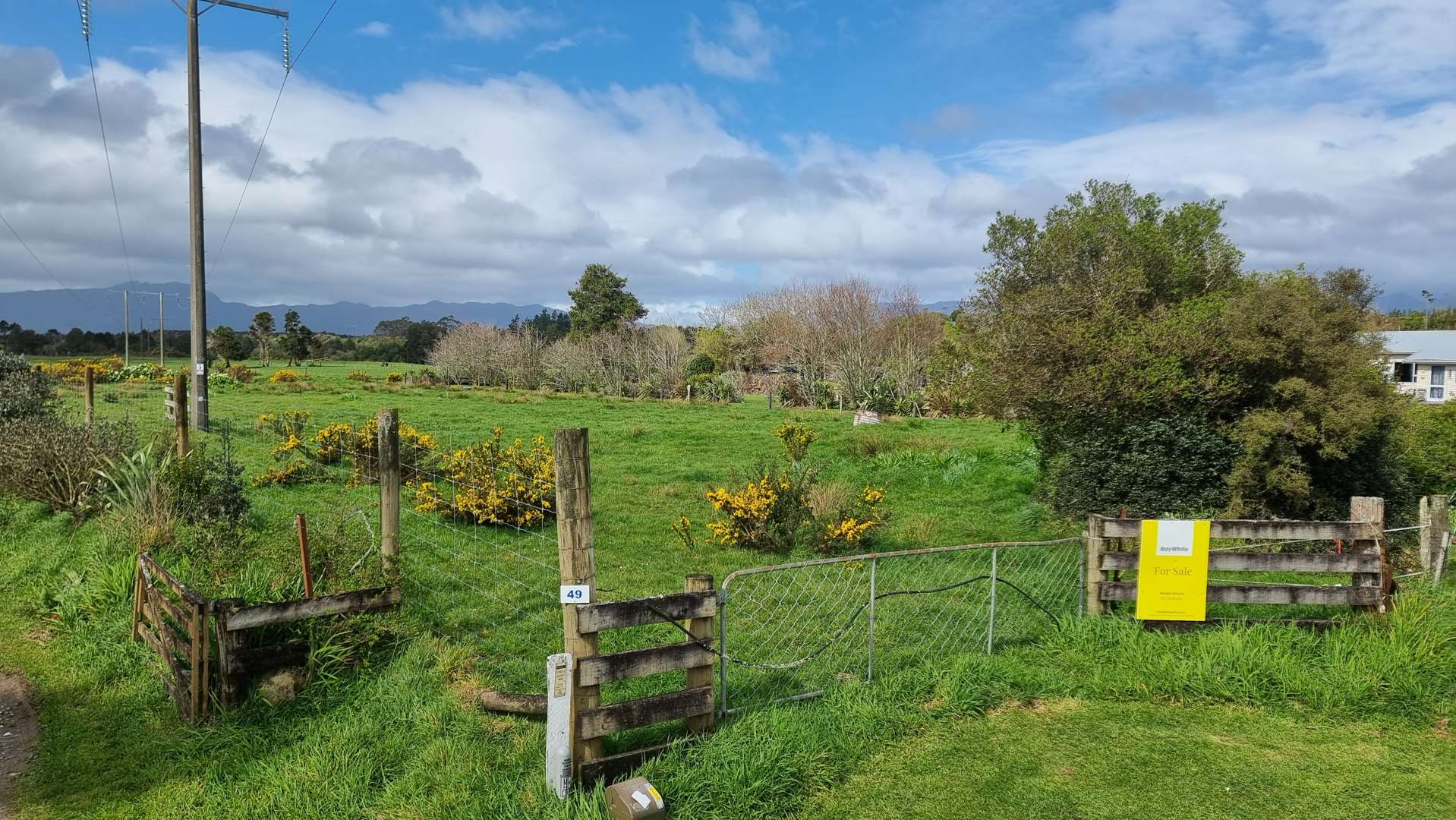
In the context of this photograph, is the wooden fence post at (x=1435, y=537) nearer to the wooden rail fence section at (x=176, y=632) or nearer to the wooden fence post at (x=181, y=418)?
the wooden rail fence section at (x=176, y=632)

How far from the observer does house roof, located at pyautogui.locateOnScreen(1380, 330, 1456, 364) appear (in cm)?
4362

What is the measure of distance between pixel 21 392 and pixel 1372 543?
19.4 meters

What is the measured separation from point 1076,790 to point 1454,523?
1131 centimetres

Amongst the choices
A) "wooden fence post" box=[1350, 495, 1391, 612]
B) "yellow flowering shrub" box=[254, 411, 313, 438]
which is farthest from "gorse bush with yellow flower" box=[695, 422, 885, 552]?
"yellow flowering shrub" box=[254, 411, 313, 438]

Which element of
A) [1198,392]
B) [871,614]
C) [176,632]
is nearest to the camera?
[871,614]

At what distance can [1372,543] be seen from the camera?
7.33m

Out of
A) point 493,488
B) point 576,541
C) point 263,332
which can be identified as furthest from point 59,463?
point 263,332

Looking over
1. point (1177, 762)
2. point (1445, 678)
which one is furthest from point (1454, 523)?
point (1177, 762)

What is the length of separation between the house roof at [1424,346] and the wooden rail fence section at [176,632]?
50.0 m

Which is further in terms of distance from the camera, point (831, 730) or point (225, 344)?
point (225, 344)

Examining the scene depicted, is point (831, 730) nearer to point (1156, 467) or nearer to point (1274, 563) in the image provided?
point (1274, 563)

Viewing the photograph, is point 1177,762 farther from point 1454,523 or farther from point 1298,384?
point 1454,523

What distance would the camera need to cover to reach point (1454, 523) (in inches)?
484

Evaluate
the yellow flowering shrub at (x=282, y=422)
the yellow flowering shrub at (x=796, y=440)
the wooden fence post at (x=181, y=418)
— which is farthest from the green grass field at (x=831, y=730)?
the yellow flowering shrub at (x=282, y=422)
